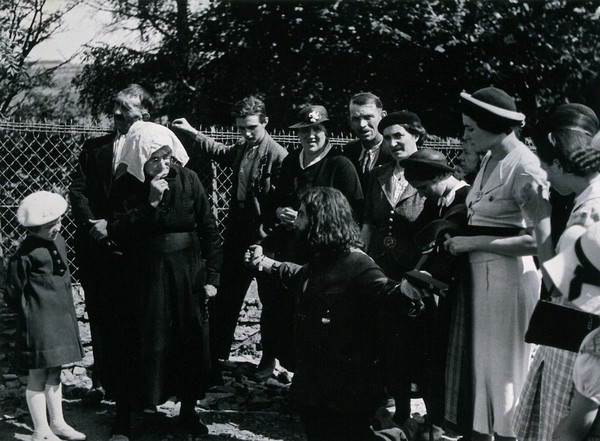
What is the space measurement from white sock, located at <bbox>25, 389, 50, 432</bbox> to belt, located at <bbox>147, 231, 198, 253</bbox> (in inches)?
42.7

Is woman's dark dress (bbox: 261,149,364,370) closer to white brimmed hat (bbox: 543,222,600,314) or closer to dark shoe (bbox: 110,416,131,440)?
dark shoe (bbox: 110,416,131,440)

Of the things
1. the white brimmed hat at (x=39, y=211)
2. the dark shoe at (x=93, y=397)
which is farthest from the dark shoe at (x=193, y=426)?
the white brimmed hat at (x=39, y=211)

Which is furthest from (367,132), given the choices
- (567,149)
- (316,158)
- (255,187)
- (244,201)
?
(567,149)

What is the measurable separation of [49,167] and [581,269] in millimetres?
6807

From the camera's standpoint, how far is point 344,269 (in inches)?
157

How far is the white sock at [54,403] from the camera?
5105mm

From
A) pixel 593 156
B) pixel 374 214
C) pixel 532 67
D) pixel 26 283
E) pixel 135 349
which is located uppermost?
pixel 532 67

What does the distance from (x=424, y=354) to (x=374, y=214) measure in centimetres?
99

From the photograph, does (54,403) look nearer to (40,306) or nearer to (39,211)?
(40,306)

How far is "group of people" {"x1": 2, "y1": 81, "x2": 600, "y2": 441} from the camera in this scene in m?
3.66

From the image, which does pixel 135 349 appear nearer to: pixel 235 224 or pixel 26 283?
pixel 26 283

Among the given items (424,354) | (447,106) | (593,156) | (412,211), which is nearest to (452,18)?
(447,106)

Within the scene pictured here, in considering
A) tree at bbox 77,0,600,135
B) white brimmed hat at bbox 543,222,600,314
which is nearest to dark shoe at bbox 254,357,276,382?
white brimmed hat at bbox 543,222,600,314

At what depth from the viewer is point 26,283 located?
5.04m
